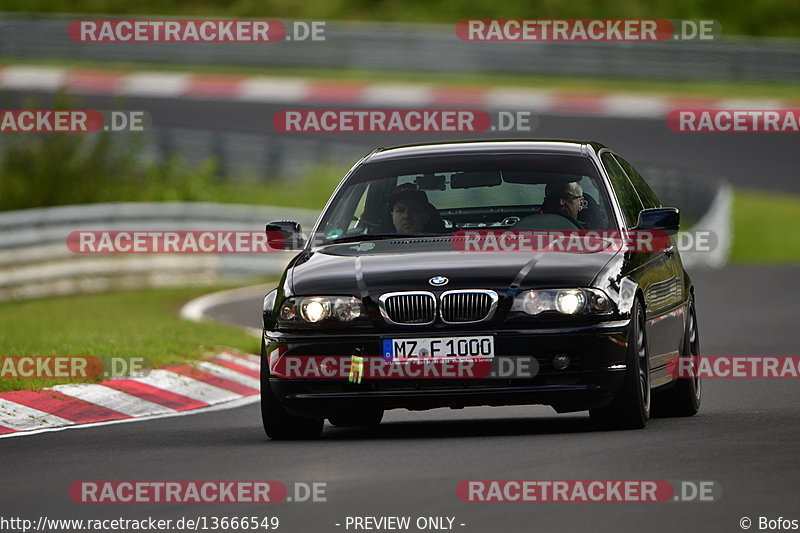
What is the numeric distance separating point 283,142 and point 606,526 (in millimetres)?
26860

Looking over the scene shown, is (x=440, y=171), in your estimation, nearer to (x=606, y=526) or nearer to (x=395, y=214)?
(x=395, y=214)

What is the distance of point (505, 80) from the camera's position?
3981cm

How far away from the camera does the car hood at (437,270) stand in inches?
365

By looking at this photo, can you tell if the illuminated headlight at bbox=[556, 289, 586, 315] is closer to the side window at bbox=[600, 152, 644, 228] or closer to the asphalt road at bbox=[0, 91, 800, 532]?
the asphalt road at bbox=[0, 91, 800, 532]

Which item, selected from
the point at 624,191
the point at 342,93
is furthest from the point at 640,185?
the point at 342,93

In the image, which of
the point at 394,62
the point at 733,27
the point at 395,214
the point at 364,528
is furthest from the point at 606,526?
the point at 733,27

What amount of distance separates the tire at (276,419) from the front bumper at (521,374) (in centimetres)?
52

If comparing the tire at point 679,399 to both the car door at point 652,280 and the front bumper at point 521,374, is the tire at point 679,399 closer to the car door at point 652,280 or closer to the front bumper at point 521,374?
the car door at point 652,280

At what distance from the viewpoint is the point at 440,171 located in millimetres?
10641

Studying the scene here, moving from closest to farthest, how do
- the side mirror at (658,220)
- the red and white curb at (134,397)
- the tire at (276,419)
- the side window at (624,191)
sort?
the tire at (276,419)
the side mirror at (658,220)
the side window at (624,191)
the red and white curb at (134,397)

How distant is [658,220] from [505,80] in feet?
97.5

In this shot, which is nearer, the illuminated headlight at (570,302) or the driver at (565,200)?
the illuminated headlight at (570,302)

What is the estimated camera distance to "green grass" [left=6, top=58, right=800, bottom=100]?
123 ft

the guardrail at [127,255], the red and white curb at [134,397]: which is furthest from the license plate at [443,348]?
the guardrail at [127,255]
